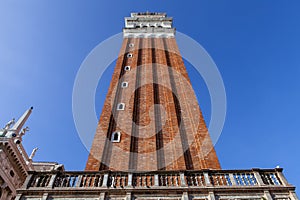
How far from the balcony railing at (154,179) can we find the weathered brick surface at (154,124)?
405 centimetres

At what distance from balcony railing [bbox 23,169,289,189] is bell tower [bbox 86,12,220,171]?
4103 mm

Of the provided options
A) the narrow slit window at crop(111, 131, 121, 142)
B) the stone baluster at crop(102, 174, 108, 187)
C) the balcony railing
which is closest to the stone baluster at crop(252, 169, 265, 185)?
the balcony railing

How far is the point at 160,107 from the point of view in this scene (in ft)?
70.4

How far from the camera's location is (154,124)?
1923 cm

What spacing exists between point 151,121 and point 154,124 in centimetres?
45

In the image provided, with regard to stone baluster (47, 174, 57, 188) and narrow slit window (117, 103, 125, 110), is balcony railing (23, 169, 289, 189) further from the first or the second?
narrow slit window (117, 103, 125, 110)

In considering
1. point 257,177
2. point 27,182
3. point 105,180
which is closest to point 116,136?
point 105,180

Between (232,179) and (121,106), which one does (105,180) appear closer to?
(232,179)

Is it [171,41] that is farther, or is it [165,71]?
[171,41]

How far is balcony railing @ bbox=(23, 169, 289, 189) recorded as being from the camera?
10.2 metres

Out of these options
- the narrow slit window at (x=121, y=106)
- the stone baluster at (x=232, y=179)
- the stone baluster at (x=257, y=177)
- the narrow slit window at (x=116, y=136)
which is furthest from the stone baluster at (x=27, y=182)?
the narrow slit window at (x=121, y=106)

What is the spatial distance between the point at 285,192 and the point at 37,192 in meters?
9.88

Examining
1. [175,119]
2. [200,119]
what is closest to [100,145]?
[175,119]

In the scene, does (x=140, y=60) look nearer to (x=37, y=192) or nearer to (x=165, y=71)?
(x=165, y=71)
